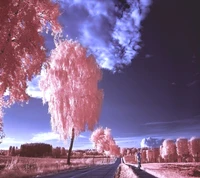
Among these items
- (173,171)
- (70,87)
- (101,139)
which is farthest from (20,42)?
(101,139)

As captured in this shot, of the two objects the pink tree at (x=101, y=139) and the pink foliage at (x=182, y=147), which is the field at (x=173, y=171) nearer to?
the pink tree at (x=101, y=139)

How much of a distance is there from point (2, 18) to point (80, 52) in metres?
21.1

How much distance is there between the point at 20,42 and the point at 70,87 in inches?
772

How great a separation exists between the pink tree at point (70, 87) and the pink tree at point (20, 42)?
1700 cm

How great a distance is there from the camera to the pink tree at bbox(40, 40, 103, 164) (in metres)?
29.5

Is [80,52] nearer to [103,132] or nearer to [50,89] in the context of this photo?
[50,89]

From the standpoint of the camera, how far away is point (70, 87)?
98.5ft

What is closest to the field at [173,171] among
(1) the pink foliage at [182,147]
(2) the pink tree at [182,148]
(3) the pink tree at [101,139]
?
(3) the pink tree at [101,139]

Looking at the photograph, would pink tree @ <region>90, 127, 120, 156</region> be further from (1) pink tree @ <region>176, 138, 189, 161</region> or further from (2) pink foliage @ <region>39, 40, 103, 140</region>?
(2) pink foliage @ <region>39, 40, 103, 140</region>

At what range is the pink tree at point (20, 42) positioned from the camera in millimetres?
10016

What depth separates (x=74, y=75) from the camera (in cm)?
2997

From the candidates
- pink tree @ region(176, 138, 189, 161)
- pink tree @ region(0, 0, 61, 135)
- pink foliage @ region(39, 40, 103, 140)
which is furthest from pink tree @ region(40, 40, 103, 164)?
pink tree @ region(176, 138, 189, 161)

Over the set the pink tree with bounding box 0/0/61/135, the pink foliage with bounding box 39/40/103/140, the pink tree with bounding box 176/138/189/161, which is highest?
the pink tree with bounding box 176/138/189/161

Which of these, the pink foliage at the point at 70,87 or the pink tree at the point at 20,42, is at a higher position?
the pink foliage at the point at 70,87
